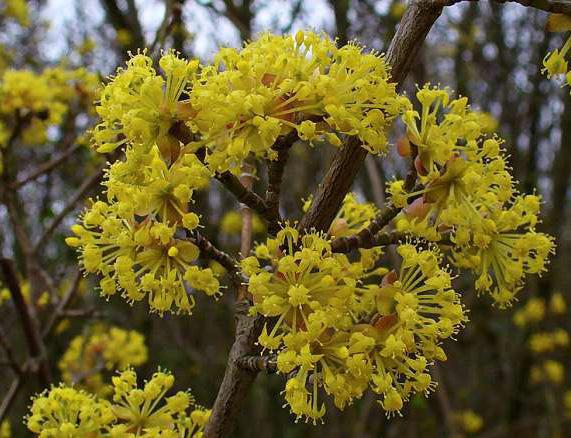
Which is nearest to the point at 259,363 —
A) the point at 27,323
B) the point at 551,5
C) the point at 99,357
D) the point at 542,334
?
the point at 551,5

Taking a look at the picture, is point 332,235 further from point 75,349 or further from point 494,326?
point 494,326

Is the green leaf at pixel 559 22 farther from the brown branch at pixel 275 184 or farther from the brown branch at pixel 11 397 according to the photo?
the brown branch at pixel 11 397

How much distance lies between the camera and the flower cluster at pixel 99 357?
10.2 ft

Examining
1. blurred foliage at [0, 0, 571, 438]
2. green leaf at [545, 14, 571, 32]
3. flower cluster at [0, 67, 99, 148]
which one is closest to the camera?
green leaf at [545, 14, 571, 32]

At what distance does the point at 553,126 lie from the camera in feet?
22.1

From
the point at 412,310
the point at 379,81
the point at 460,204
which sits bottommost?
the point at 412,310

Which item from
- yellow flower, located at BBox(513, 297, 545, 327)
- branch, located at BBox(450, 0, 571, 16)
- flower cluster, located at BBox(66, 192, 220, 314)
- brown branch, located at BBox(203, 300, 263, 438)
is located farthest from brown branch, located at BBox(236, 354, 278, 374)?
yellow flower, located at BBox(513, 297, 545, 327)

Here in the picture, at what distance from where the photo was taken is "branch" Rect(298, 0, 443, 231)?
157cm

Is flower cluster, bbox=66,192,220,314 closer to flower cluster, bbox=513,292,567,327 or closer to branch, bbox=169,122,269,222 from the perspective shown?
branch, bbox=169,122,269,222

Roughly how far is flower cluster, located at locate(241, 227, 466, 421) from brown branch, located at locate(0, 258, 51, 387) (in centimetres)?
132

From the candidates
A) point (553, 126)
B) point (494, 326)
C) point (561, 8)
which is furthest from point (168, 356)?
point (561, 8)

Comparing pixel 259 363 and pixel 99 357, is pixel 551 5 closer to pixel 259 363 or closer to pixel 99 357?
pixel 259 363

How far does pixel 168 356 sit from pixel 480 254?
501 centimetres

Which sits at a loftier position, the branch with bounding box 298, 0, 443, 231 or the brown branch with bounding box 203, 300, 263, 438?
the branch with bounding box 298, 0, 443, 231
